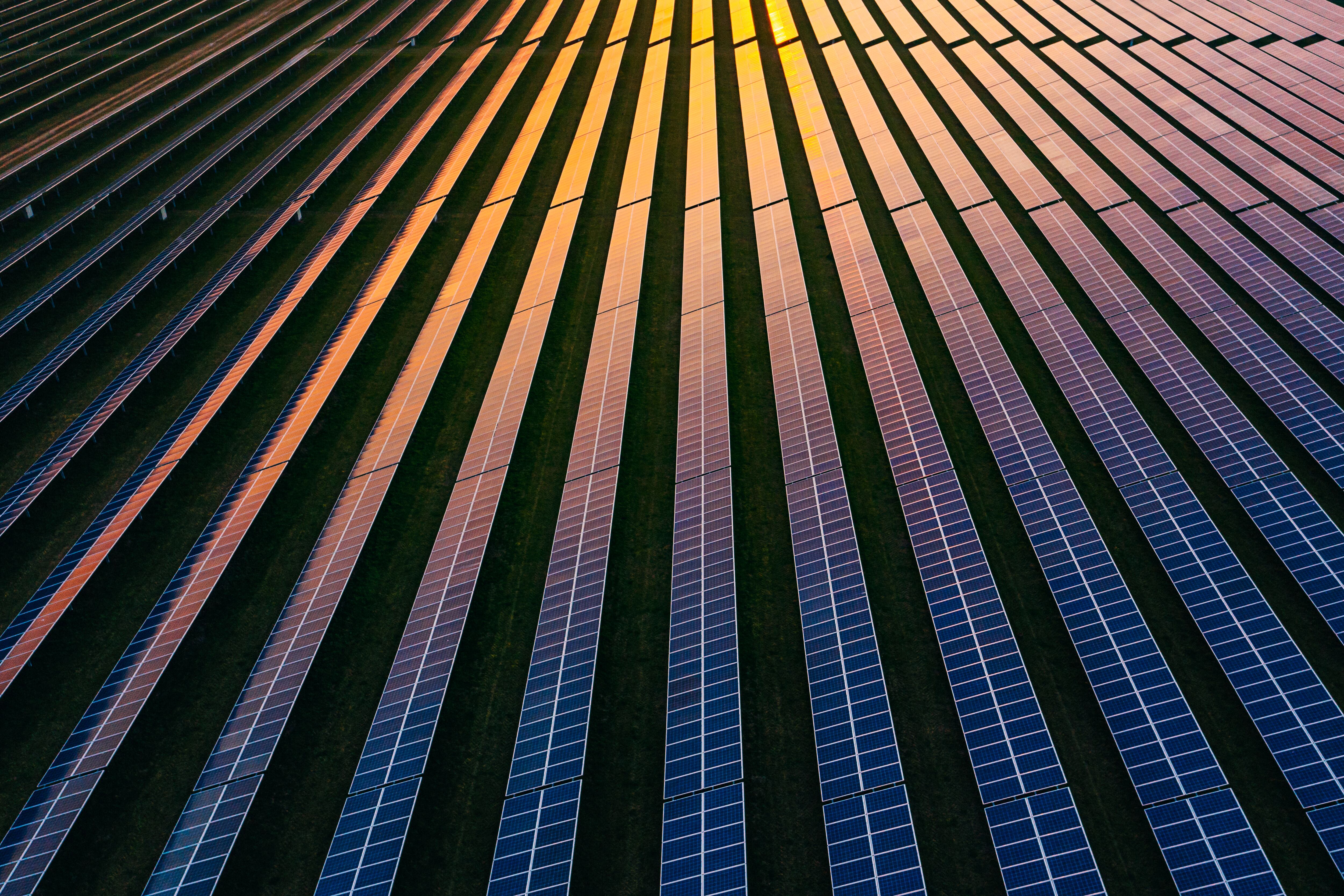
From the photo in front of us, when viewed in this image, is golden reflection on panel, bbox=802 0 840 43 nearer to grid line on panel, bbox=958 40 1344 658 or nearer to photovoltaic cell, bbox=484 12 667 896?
grid line on panel, bbox=958 40 1344 658

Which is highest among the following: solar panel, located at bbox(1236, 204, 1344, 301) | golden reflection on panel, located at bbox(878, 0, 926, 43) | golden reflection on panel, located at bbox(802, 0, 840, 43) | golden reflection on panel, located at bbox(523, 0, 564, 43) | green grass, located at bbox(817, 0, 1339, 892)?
golden reflection on panel, located at bbox(523, 0, 564, 43)

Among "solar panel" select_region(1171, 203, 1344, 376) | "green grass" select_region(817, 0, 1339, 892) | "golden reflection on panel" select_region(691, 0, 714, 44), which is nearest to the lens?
"green grass" select_region(817, 0, 1339, 892)

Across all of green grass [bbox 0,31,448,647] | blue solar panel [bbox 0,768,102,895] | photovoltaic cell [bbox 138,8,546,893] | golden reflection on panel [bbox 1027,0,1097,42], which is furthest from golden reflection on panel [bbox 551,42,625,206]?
blue solar panel [bbox 0,768,102,895]

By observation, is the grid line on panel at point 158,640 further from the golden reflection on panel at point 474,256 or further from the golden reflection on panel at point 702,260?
the golden reflection on panel at point 702,260

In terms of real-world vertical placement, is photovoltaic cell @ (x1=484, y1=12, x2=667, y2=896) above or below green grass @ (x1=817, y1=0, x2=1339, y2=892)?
above

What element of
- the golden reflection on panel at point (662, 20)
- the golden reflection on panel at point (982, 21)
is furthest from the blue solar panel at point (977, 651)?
the golden reflection on panel at point (662, 20)

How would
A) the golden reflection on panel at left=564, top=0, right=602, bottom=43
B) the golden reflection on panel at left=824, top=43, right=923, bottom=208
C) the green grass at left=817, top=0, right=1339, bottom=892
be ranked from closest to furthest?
the green grass at left=817, top=0, right=1339, bottom=892, the golden reflection on panel at left=824, top=43, right=923, bottom=208, the golden reflection on panel at left=564, top=0, right=602, bottom=43

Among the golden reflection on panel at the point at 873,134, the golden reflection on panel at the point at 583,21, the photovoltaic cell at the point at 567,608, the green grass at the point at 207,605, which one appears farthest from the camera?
the golden reflection on panel at the point at 583,21
